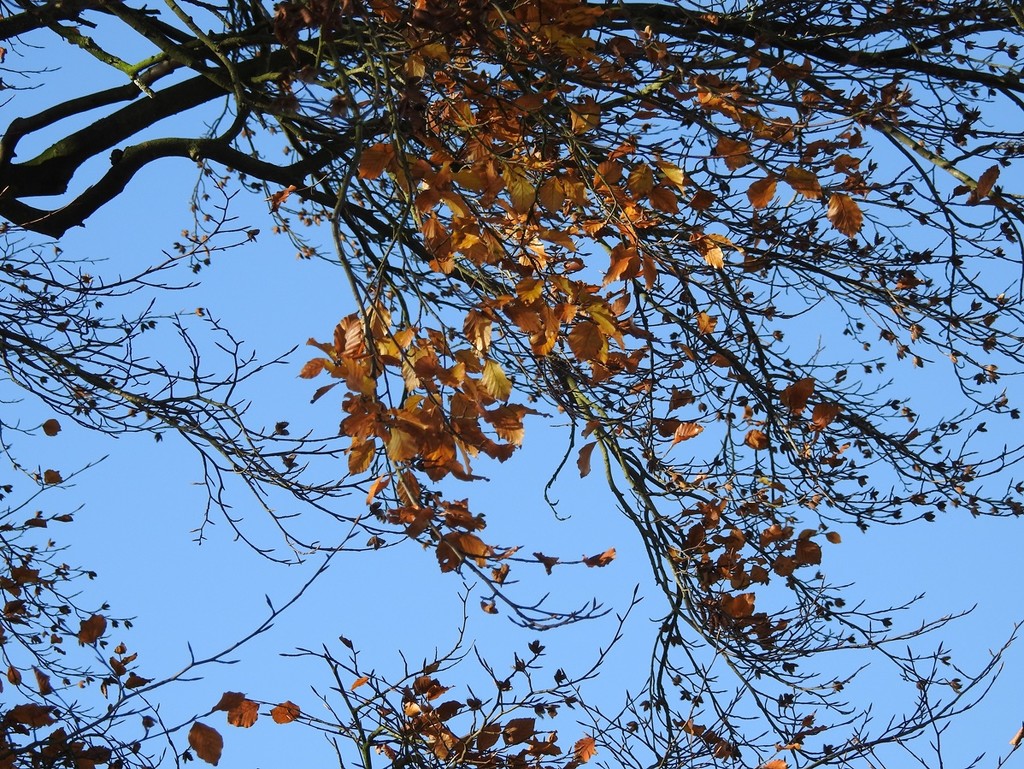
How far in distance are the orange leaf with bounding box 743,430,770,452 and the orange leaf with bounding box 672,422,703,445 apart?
0.60 metres

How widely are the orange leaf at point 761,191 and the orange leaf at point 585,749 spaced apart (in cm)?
257

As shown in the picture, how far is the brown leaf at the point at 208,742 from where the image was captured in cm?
389

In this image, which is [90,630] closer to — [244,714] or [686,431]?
[244,714]

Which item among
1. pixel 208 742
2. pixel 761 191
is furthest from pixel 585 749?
pixel 761 191

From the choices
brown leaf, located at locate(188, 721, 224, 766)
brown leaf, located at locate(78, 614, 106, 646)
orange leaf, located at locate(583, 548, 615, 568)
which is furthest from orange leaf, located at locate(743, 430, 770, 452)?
brown leaf, located at locate(78, 614, 106, 646)

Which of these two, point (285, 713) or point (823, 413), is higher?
point (823, 413)

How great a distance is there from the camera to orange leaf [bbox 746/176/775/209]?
388 centimetres

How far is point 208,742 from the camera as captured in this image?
391cm

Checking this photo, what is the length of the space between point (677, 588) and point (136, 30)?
4.03 metres

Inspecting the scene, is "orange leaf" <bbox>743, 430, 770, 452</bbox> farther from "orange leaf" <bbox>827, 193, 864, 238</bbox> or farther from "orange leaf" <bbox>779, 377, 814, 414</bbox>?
"orange leaf" <bbox>827, 193, 864, 238</bbox>

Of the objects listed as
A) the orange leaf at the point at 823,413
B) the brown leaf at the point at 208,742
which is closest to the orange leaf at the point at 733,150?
the orange leaf at the point at 823,413

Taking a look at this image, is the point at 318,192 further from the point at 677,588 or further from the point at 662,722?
the point at 662,722

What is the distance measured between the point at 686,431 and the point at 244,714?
8.10 feet

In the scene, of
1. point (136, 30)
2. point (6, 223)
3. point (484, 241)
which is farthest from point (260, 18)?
point (484, 241)
